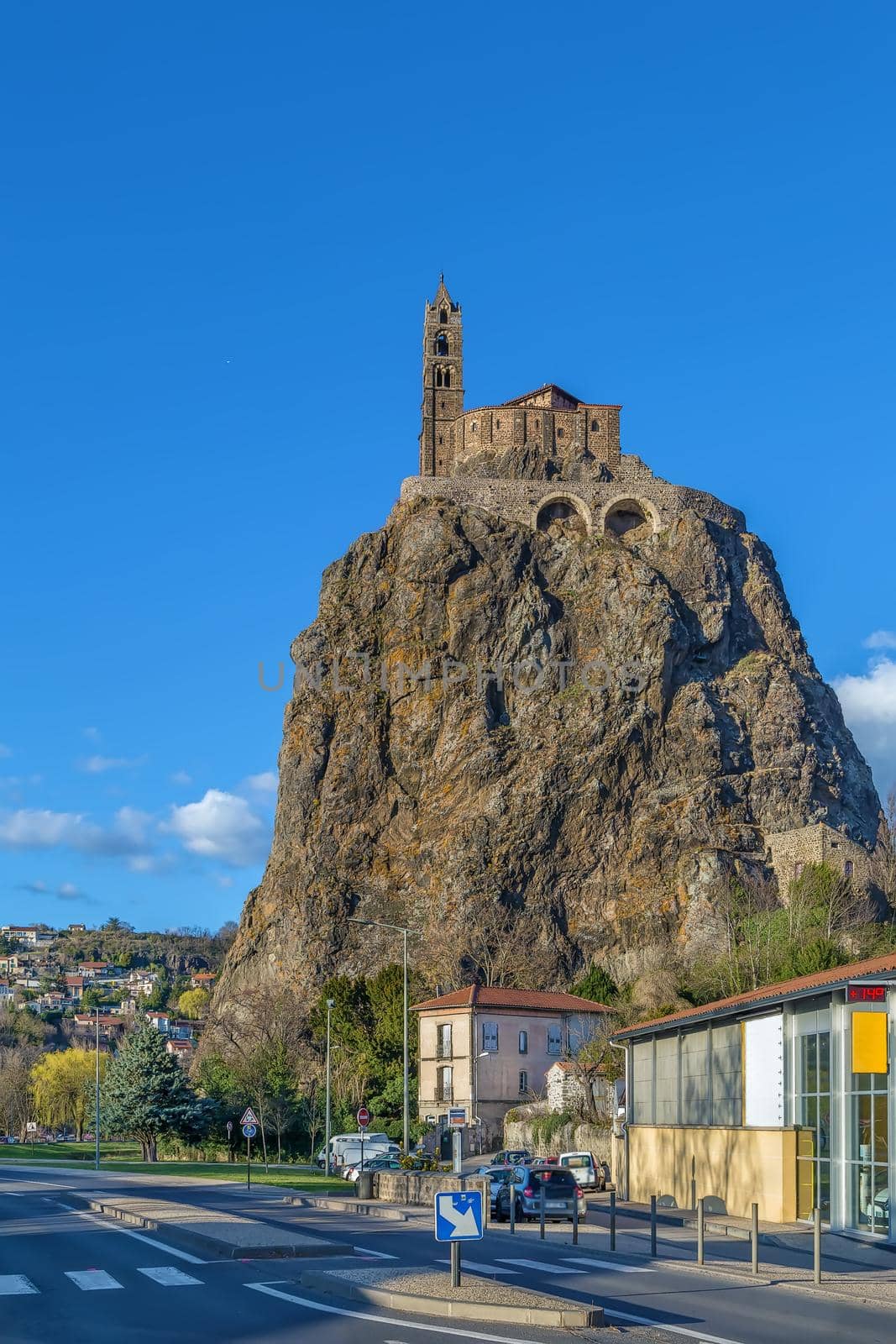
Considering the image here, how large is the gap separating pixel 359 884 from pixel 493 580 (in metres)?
25.5

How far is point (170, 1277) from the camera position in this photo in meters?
22.0

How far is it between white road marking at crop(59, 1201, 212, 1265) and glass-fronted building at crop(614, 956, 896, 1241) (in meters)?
12.0

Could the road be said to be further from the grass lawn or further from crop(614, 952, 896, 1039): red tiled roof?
the grass lawn

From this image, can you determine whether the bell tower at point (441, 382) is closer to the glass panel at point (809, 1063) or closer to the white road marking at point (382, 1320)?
the glass panel at point (809, 1063)

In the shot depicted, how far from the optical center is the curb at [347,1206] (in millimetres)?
36438

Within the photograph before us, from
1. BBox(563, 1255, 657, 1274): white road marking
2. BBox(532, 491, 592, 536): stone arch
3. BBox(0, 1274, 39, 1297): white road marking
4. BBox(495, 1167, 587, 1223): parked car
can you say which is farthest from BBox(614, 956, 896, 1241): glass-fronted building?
BBox(532, 491, 592, 536): stone arch

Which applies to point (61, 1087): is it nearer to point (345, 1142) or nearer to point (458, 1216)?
point (345, 1142)

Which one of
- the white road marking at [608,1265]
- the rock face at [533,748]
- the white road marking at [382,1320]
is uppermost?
the rock face at [533,748]

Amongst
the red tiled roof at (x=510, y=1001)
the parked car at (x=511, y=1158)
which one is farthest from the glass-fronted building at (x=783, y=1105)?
the red tiled roof at (x=510, y=1001)

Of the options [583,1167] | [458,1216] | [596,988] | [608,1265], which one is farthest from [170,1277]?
[596,988]

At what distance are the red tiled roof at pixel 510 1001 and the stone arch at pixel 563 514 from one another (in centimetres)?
5034

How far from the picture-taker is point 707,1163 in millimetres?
36281

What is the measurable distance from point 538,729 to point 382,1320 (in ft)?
313

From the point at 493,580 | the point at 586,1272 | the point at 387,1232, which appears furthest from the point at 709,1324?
the point at 493,580
